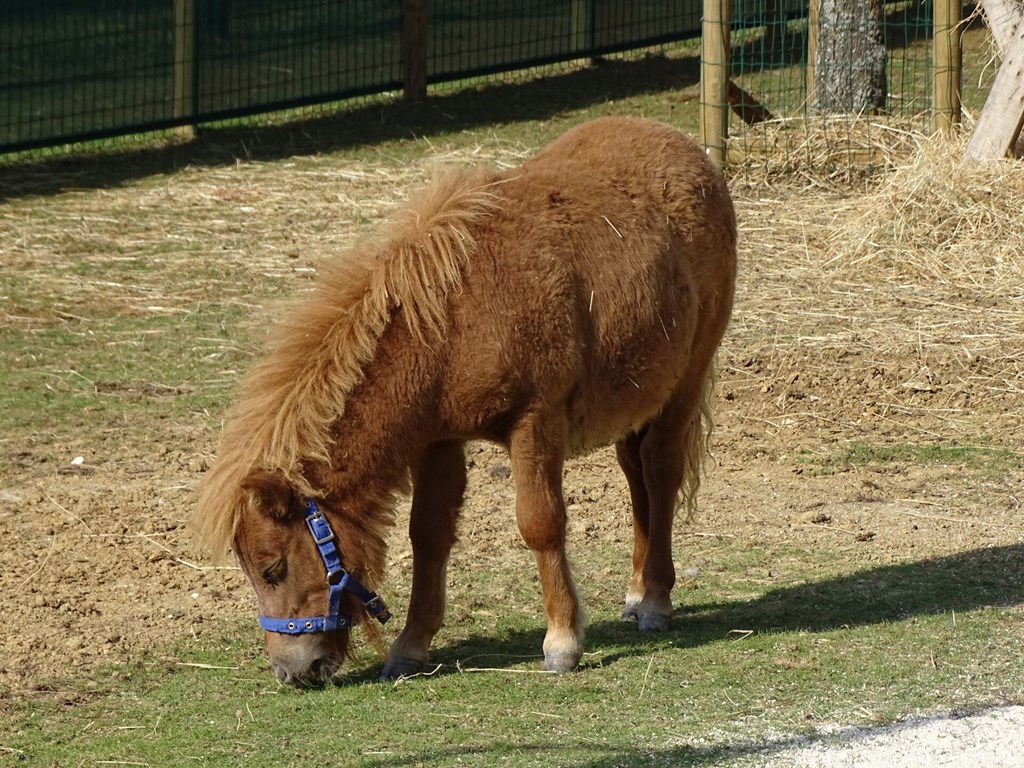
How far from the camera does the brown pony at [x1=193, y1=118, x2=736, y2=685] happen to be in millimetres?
4750

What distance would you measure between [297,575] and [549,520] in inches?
34.0

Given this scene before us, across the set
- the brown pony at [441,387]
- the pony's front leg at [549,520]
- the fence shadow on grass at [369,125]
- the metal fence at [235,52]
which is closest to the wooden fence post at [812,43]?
the fence shadow on grass at [369,125]

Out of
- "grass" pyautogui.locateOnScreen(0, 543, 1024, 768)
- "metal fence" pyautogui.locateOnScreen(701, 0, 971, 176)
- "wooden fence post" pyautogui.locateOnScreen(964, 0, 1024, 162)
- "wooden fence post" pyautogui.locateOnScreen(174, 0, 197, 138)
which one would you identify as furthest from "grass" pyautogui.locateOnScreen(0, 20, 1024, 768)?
"wooden fence post" pyautogui.locateOnScreen(174, 0, 197, 138)

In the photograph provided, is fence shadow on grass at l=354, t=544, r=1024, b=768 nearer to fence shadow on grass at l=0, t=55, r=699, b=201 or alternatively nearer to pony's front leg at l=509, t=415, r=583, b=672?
pony's front leg at l=509, t=415, r=583, b=672

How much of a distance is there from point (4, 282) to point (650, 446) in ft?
20.1

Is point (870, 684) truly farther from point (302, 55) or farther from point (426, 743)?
point (302, 55)

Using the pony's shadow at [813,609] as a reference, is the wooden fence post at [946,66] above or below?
above

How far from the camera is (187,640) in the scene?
5566mm

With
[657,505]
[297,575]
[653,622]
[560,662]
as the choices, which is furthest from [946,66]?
[297,575]

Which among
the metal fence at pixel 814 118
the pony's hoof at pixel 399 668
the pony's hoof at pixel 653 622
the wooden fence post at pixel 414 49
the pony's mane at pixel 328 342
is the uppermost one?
the wooden fence post at pixel 414 49

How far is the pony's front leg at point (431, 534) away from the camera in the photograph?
5258 millimetres

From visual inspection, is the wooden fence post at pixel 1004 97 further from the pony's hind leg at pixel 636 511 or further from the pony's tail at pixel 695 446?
the pony's hind leg at pixel 636 511

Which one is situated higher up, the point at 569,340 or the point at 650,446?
the point at 569,340

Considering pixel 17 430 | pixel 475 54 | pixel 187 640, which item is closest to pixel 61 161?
pixel 475 54
